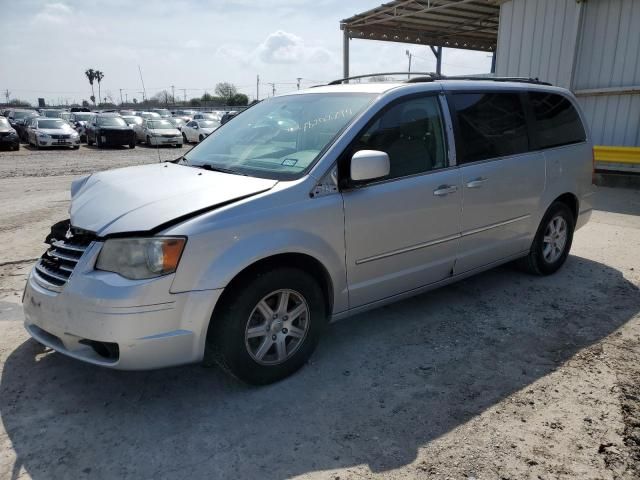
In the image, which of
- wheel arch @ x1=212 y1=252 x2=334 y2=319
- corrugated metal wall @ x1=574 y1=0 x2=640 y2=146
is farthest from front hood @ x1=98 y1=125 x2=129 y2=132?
wheel arch @ x1=212 y1=252 x2=334 y2=319

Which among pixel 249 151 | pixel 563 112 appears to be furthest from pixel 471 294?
pixel 249 151

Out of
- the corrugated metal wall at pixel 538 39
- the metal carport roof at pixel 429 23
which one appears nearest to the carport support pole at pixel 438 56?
the metal carport roof at pixel 429 23

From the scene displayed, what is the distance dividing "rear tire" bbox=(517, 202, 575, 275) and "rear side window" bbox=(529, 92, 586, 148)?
24.8 inches

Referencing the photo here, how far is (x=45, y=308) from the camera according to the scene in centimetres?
290

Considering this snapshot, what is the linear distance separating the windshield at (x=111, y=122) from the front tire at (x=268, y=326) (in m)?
22.9

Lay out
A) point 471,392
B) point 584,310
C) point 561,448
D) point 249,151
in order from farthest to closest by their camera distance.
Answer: point 584,310 < point 249,151 < point 471,392 < point 561,448

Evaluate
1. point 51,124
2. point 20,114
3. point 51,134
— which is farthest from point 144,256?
point 20,114

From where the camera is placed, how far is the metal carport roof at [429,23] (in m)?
13.3

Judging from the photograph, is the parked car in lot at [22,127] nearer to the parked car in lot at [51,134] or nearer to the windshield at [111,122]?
the parked car in lot at [51,134]

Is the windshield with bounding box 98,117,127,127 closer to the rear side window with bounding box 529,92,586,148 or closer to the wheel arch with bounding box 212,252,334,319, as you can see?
the rear side window with bounding box 529,92,586,148

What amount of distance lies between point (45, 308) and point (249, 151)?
1699mm

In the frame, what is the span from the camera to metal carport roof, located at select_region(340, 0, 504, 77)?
1335 cm

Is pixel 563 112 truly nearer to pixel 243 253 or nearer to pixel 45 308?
pixel 243 253

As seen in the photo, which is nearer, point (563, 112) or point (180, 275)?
point (180, 275)
